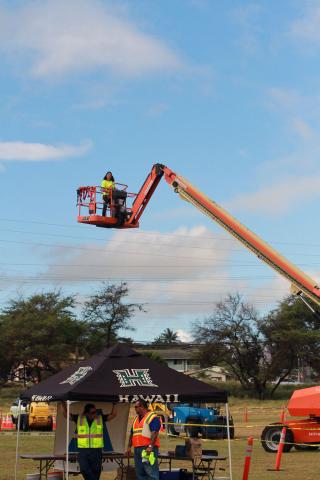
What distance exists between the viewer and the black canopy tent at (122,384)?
14.6 m

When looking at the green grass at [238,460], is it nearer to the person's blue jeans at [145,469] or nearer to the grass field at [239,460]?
the grass field at [239,460]

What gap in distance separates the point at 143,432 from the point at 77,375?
1944 mm

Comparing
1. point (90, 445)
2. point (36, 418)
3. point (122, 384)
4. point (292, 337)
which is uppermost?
point (292, 337)

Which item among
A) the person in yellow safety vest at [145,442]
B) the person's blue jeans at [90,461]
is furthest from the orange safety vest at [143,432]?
the person's blue jeans at [90,461]

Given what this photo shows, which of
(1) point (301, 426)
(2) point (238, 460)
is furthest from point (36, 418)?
(2) point (238, 460)

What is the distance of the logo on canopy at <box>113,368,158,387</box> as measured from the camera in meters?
15.0

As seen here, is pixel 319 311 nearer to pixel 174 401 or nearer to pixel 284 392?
pixel 174 401

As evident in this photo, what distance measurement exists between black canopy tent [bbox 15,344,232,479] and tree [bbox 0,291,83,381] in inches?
2519

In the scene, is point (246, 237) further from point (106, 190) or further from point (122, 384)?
point (122, 384)

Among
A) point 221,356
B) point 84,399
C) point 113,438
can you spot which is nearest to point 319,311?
point 113,438

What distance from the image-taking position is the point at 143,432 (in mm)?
14195

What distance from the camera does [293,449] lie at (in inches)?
1033

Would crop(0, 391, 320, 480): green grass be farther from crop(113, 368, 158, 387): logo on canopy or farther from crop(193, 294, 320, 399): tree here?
crop(193, 294, 320, 399): tree

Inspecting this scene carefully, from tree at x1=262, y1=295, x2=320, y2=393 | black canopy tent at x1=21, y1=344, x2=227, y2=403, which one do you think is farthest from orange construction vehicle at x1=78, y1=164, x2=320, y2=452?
tree at x1=262, y1=295, x2=320, y2=393
